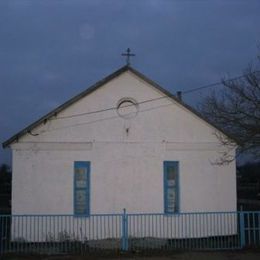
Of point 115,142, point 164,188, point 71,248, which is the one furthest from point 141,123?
point 71,248

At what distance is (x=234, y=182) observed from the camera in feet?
68.3

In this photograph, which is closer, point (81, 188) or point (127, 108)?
point (81, 188)

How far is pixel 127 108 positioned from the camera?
65.4 feet

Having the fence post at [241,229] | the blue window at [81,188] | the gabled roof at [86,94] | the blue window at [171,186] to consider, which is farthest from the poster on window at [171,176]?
the fence post at [241,229]

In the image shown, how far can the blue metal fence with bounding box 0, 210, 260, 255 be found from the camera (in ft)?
56.4

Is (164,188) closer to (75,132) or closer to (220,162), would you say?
(220,162)

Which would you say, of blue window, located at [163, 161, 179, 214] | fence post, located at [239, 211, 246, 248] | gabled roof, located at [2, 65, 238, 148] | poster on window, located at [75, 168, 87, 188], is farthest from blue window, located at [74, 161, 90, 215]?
fence post, located at [239, 211, 246, 248]

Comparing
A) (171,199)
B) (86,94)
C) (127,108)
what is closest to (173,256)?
(171,199)

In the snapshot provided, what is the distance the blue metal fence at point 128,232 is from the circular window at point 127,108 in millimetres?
3625

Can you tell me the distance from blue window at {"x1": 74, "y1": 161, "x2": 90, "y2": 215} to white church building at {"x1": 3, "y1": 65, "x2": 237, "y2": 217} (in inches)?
1.3

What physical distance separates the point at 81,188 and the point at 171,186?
3.18 meters

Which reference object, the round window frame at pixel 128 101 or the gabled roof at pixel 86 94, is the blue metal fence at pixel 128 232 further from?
the round window frame at pixel 128 101

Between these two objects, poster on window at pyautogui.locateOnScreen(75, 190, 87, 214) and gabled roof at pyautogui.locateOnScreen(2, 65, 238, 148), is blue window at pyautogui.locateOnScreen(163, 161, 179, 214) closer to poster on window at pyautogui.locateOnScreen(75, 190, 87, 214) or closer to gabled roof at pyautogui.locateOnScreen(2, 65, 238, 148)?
gabled roof at pyautogui.locateOnScreen(2, 65, 238, 148)

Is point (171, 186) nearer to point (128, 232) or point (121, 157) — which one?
point (121, 157)
